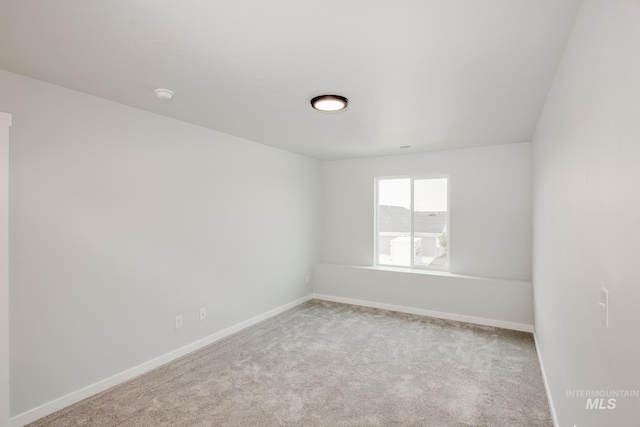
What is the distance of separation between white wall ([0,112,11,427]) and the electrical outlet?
328cm

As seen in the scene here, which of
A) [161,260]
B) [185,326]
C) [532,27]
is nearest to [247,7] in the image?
[532,27]

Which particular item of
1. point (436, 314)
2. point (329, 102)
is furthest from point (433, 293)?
point (329, 102)

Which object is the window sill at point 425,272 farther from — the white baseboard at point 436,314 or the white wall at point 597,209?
the white wall at point 597,209

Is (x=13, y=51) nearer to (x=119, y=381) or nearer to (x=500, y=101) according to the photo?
(x=119, y=381)

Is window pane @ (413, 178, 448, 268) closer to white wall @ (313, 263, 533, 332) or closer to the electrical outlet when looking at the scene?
white wall @ (313, 263, 533, 332)

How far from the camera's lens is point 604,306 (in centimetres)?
117

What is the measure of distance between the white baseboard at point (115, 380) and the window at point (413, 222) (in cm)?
249

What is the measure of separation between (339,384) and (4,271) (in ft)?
8.55

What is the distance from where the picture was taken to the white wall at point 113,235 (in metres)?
2.29

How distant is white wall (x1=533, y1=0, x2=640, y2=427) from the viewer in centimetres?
94

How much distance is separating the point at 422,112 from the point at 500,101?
63 cm

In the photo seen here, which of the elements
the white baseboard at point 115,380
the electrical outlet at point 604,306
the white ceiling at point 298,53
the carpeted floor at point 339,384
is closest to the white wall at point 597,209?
the electrical outlet at point 604,306

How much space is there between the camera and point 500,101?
2.71m

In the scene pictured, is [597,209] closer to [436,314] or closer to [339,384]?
[339,384]
